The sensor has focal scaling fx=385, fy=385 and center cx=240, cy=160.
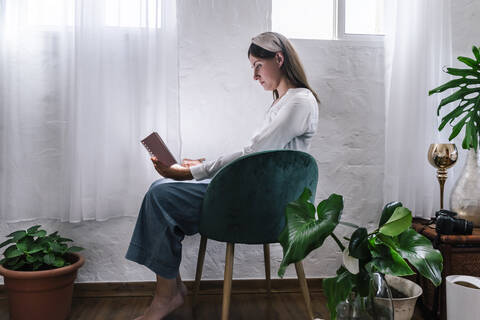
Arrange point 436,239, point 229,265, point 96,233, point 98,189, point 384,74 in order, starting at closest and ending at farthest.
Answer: point 229,265 < point 436,239 < point 98,189 < point 96,233 < point 384,74

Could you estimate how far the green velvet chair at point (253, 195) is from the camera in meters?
1.45

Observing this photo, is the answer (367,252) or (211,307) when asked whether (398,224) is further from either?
(211,307)

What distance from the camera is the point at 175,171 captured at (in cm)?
169

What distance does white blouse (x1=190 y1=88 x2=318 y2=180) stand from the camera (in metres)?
1.58

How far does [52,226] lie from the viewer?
205 centimetres

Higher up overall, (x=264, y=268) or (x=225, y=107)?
(x=225, y=107)

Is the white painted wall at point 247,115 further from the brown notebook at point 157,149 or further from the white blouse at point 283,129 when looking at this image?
the white blouse at point 283,129

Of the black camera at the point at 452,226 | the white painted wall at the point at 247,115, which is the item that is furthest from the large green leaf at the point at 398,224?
the white painted wall at the point at 247,115

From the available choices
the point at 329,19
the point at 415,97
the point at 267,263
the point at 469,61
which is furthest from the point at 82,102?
the point at 469,61

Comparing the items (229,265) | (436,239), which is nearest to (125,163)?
(229,265)

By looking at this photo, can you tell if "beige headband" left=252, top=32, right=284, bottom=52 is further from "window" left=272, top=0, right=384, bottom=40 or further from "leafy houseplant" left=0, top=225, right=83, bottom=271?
"leafy houseplant" left=0, top=225, right=83, bottom=271

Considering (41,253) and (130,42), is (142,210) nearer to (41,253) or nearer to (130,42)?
(41,253)

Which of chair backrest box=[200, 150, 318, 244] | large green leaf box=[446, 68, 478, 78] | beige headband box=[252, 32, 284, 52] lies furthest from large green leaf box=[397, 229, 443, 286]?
large green leaf box=[446, 68, 478, 78]

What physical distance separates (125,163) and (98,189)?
0.18m
